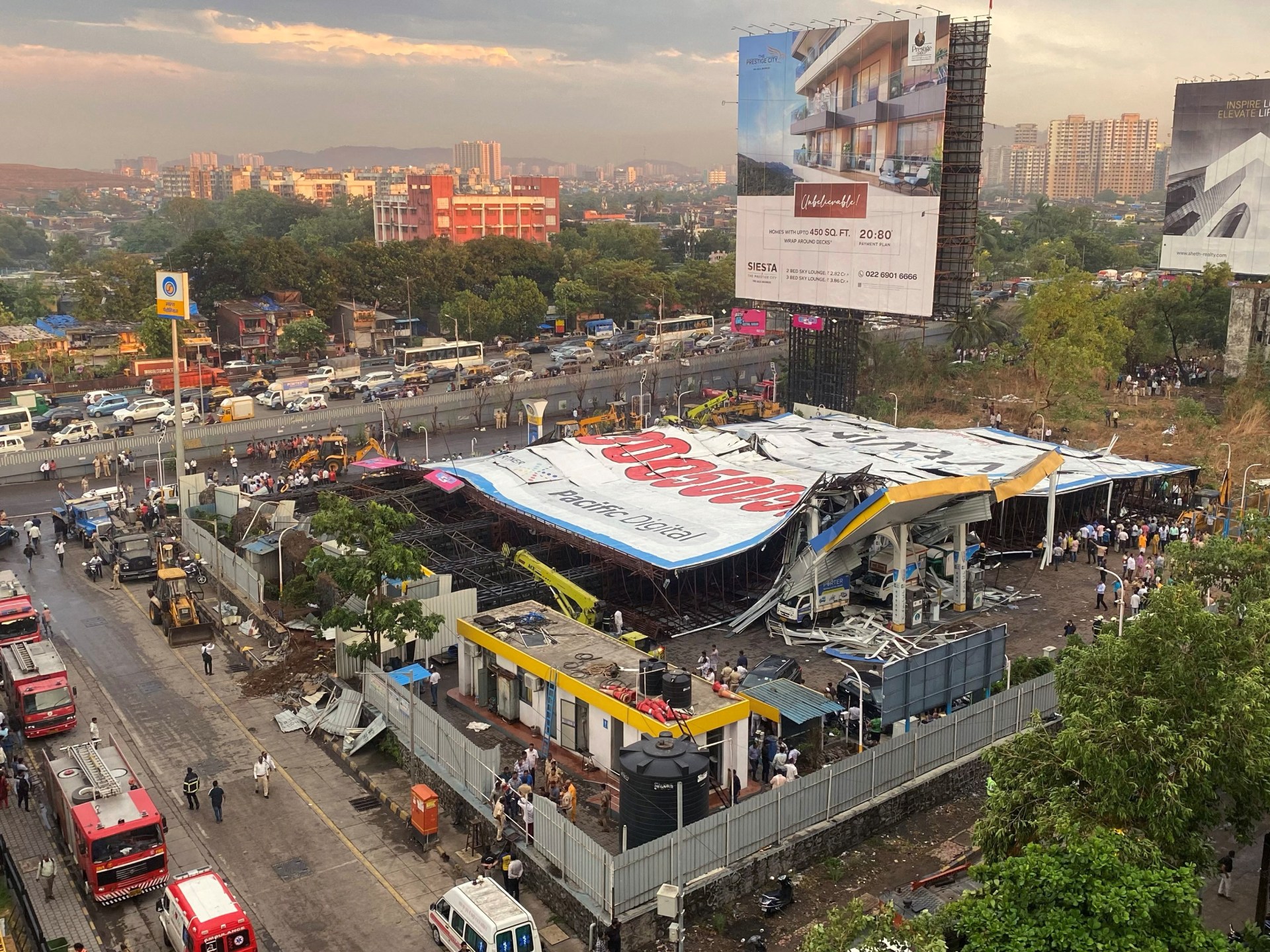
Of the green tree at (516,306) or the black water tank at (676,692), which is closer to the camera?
the black water tank at (676,692)

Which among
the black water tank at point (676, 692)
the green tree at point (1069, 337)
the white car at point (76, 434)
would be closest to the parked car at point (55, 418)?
the white car at point (76, 434)

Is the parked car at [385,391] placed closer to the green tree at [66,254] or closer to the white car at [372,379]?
the white car at [372,379]

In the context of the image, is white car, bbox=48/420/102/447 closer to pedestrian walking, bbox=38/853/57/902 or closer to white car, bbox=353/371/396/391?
white car, bbox=353/371/396/391

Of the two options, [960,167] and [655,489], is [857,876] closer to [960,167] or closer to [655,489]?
[655,489]

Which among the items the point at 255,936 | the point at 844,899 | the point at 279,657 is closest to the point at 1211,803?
the point at 844,899

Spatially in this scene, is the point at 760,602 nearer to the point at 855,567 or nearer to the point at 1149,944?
the point at 855,567
